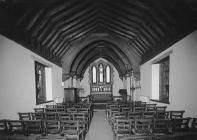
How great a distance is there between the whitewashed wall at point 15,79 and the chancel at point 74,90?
26 mm

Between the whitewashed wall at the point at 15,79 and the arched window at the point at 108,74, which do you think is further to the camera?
the arched window at the point at 108,74

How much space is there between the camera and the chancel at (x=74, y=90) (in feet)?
12.0

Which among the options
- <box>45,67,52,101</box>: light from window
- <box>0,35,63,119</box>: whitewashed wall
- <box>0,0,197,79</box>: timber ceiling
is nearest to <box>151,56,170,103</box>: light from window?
<box>0,0,197,79</box>: timber ceiling

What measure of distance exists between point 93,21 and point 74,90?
12.6 feet

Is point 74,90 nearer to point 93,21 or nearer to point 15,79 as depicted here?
point 93,21

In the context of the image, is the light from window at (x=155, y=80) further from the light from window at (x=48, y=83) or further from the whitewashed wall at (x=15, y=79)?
the whitewashed wall at (x=15, y=79)

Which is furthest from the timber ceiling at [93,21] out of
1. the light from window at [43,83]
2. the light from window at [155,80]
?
the light from window at [155,80]

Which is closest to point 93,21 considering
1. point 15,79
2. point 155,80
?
point 155,80

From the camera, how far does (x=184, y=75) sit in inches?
197

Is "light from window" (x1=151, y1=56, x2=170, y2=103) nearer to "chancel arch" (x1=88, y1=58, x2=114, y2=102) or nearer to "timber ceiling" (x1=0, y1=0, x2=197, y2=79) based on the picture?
"timber ceiling" (x1=0, y1=0, x2=197, y2=79)

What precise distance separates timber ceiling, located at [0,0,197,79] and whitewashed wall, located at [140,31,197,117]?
34cm

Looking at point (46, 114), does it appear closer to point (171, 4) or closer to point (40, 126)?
point (40, 126)

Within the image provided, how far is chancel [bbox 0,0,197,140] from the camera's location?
12.0ft

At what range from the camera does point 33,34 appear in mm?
5961
